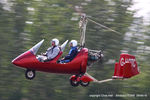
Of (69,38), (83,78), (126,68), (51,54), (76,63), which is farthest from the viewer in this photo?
(69,38)

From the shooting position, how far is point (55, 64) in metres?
Result: 14.0

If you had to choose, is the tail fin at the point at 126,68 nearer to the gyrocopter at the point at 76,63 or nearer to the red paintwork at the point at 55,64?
the gyrocopter at the point at 76,63

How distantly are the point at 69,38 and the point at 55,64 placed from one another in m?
9.47

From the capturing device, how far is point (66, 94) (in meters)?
24.2

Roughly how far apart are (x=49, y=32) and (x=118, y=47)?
396cm

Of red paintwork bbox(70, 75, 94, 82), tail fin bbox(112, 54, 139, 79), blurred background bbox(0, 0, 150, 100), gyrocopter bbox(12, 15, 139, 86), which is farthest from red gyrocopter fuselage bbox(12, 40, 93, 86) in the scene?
blurred background bbox(0, 0, 150, 100)

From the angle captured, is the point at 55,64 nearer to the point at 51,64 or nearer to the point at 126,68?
the point at 51,64

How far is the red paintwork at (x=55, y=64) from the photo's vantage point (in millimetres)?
13930

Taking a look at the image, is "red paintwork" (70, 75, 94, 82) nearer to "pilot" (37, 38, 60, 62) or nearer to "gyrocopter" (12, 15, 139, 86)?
"gyrocopter" (12, 15, 139, 86)

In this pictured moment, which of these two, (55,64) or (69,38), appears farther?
(69,38)

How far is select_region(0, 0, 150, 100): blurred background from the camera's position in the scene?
78.3 ft

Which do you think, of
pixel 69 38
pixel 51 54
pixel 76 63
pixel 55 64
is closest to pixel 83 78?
pixel 76 63

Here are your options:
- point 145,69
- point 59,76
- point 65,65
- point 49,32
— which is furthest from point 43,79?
point 65,65

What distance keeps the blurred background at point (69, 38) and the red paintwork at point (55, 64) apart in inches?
362
